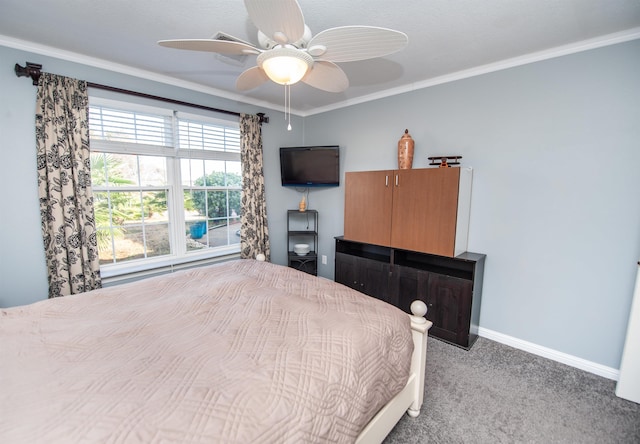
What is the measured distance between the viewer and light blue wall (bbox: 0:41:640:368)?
2053 millimetres

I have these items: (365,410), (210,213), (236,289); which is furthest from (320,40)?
(210,213)

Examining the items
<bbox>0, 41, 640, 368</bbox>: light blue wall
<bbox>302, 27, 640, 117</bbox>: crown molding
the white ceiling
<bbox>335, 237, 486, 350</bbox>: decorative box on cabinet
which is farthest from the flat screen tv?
<bbox>0, 41, 640, 368</bbox>: light blue wall

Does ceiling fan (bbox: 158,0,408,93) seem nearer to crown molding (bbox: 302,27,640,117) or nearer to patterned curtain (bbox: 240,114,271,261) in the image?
crown molding (bbox: 302,27,640,117)

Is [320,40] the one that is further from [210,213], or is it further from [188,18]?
[210,213]

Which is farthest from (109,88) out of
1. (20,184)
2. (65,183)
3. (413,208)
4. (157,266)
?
(413,208)

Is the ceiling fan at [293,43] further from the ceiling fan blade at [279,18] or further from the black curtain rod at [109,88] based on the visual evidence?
the black curtain rod at [109,88]

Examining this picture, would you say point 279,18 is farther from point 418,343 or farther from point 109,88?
point 109,88

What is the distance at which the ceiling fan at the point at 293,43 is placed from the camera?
1147 mm

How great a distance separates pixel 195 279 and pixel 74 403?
1.24 m

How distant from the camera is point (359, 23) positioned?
1.92 metres

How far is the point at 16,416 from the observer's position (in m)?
0.84

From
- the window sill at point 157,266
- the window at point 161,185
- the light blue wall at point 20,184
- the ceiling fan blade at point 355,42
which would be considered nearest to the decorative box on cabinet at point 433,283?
the window sill at point 157,266

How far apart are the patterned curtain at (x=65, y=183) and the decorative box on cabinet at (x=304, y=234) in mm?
2226

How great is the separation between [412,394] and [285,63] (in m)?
2.05
